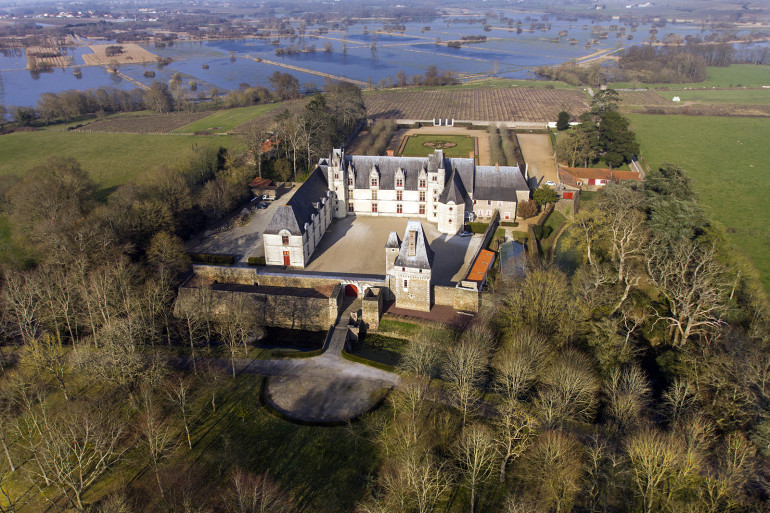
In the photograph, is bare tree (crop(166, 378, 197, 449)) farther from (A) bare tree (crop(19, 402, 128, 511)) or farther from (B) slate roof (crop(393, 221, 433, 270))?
(B) slate roof (crop(393, 221, 433, 270))

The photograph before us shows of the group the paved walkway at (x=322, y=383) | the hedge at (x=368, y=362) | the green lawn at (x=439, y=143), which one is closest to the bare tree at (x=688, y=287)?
the hedge at (x=368, y=362)

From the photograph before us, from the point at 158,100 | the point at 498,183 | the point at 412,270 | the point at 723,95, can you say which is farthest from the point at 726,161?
the point at 158,100

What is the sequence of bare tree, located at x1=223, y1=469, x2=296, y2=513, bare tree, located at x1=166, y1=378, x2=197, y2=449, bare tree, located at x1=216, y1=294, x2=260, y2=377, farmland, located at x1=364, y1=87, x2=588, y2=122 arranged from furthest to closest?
1. farmland, located at x1=364, y1=87, x2=588, y2=122
2. bare tree, located at x1=216, y1=294, x2=260, y2=377
3. bare tree, located at x1=166, y1=378, x2=197, y2=449
4. bare tree, located at x1=223, y1=469, x2=296, y2=513

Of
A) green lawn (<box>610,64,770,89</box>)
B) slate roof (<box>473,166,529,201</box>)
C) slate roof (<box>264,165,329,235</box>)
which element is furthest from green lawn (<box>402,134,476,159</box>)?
green lawn (<box>610,64,770,89</box>)

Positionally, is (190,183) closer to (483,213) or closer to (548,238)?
(483,213)

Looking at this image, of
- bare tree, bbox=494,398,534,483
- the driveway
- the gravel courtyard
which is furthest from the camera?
the driveway

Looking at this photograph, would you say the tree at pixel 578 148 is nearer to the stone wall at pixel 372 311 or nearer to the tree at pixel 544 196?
the tree at pixel 544 196
